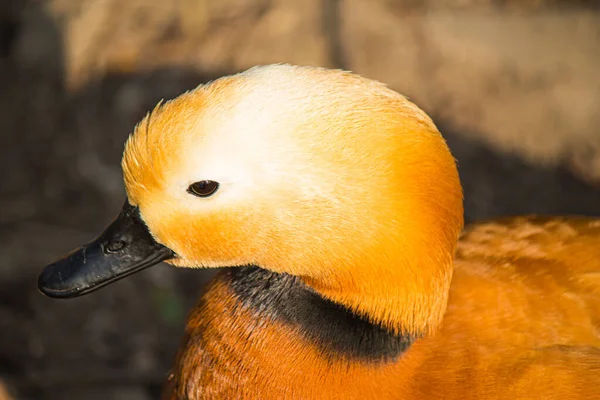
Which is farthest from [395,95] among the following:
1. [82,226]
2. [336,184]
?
[82,226]

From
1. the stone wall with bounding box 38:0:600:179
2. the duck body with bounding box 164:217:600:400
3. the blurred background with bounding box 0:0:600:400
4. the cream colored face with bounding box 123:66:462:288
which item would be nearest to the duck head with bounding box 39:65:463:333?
the cream colored face with bounding box 123:66:462:288

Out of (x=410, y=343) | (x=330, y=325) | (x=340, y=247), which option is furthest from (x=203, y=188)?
(x=410, y=343)

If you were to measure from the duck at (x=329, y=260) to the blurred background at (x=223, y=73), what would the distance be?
1462 mm

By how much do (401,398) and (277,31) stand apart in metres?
2.39

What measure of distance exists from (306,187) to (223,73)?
2.26 meters

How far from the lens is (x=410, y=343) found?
69.5 inches

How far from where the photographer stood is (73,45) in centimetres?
365

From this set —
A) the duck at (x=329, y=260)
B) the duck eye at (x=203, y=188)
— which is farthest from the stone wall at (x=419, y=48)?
the duck eye at (x=203, y=188)

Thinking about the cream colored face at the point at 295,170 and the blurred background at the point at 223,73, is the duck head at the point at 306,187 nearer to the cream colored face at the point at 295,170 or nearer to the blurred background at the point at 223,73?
the cream colored face at the point at 295,170

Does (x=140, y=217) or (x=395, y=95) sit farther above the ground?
(x=395, y=95)

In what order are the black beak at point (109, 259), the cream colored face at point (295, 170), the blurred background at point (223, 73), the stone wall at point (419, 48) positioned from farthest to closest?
the stone wall at point (419, 48), the blurred background at point (223, 73), the black beak at point (109, 259), the cream colored face at point (295, 170)

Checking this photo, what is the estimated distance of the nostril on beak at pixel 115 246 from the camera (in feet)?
5.60

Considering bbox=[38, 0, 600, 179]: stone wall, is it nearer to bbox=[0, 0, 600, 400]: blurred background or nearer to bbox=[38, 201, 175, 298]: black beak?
bbox=[0, 0, 600, 400]: blurred background

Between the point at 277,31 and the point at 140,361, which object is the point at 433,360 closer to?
the point at 140,361
